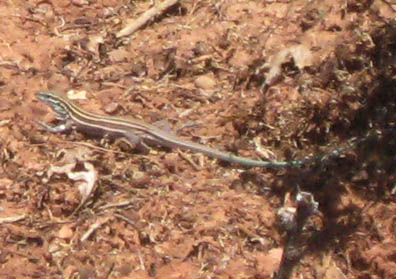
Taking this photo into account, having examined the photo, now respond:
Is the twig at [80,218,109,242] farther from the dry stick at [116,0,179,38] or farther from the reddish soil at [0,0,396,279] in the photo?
the dry stick at [116,0,179,38]

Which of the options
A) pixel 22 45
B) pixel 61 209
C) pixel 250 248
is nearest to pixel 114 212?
pixel 61 209

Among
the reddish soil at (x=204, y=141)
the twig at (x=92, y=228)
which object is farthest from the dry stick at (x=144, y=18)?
the twig at (x=92, y=228)

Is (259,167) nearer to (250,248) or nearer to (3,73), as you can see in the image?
(250,248)

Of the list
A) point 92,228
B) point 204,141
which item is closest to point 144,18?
point 204,141

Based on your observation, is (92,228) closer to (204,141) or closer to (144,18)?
(204,141)

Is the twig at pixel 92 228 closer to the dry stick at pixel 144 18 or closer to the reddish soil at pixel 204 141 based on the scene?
the reddish soil at pixel 204 141

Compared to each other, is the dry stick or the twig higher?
the dry stick

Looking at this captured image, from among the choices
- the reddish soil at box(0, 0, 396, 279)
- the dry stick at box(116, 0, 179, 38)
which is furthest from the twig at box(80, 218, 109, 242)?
the dry stick at box(116, 0, 179, 38)

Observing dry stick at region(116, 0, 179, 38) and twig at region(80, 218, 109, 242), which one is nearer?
twig at region(80, 218, 109, 242)
